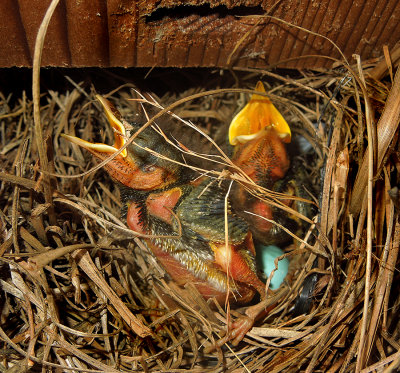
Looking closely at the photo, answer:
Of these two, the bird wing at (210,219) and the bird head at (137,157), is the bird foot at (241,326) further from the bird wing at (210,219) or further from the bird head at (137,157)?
the bird head at (137,157)

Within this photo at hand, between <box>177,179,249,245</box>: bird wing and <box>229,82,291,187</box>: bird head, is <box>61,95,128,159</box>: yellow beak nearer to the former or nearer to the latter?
<box>177,179,249,245</box>: bird wing

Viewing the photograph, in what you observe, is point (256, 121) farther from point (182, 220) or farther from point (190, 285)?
point (190, 285)

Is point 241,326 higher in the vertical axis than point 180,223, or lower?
lower

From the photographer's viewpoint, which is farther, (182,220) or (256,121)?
(256,121)

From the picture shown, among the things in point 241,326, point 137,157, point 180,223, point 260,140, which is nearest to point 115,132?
point 137,157

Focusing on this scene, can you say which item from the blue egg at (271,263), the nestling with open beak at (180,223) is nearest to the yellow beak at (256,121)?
the nestling with open beak at (180,223)

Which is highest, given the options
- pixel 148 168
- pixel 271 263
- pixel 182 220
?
pixel 148 168
